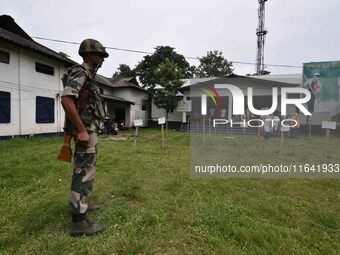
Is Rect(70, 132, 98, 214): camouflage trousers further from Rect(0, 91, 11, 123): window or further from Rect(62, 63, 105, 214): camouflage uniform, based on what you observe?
Rect(0, 91, 11, 123): window

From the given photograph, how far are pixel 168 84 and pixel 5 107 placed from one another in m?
11.7

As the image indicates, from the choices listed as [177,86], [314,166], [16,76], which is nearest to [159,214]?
[314,166]

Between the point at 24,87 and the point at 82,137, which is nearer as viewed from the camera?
the point at 82,137

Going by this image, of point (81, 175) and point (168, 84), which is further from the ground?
point (168, 84)

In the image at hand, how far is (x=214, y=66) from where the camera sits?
112 ft

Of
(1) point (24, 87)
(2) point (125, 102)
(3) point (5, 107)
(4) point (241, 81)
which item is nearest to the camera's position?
(3) point (5, 107)

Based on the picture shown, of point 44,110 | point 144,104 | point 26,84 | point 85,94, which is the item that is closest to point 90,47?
point 85,94

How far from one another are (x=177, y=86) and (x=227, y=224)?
17.0 m

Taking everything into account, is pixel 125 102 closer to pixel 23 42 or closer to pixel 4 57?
pixel 23 42

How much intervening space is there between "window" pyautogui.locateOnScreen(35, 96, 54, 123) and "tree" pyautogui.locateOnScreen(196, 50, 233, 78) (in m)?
25.2


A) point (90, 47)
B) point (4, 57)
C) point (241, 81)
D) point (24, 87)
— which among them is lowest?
point (90, 47)

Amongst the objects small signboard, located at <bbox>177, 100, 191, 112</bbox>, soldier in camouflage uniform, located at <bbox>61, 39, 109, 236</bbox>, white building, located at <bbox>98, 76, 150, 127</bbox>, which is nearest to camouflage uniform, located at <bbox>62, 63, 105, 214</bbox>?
soldier in camouflage uniform, located at <bbox>61, 39, 109, 236</bbox>

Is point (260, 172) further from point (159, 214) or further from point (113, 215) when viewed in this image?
point (113, 215)

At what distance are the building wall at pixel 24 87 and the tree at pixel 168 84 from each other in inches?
332
